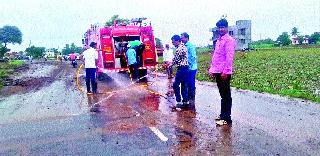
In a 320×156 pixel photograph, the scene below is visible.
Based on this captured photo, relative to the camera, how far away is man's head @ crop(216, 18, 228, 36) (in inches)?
348

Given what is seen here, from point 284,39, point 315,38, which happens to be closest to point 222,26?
point 284,39

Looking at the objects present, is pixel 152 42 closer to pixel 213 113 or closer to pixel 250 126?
pixel 213 113

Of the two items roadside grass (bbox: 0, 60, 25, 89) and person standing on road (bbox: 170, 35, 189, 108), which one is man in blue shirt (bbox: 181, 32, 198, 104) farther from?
roadside grass (bbox: 0, 60, 25, 89)

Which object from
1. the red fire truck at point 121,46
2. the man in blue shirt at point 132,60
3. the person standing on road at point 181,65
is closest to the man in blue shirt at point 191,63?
the person standing on road at point 181,65

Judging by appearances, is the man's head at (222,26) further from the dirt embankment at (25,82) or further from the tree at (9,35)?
the tree at (9,35)

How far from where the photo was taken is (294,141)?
23.6 ft

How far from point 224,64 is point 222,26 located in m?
0.74

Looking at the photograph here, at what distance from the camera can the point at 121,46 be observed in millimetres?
22703

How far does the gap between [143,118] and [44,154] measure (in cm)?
339

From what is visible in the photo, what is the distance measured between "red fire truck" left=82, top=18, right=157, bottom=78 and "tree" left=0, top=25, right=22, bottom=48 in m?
128

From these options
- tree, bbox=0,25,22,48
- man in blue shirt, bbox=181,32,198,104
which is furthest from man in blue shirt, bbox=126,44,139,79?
tree, bbox=0,25,22,48

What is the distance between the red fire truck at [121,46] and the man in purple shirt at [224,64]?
12951 mm

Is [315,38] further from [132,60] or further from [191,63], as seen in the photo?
[191,63]

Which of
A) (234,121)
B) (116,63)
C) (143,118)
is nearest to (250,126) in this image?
(234,121)
